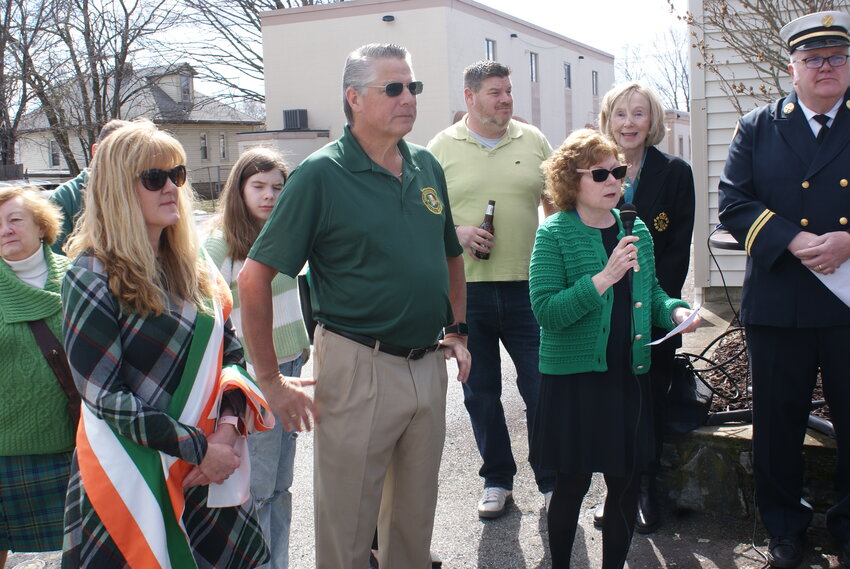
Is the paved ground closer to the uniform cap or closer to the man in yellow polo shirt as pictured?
the man in yellow polo shirt

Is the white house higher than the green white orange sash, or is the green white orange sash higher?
the white house

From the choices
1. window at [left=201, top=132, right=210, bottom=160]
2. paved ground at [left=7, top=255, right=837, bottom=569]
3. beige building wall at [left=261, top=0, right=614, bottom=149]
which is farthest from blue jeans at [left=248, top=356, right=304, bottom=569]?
window at [left=201, top=132, right=210, bottom=160]

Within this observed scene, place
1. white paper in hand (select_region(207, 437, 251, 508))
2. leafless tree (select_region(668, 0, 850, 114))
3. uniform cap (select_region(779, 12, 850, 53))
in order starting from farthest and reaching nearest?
leafless tree (select_region(668, 0, 850, 114)) < uniform cap (select_region(779, 12, 850, 53)) < white paper in hand (select_region(207, 437, 251, 508))

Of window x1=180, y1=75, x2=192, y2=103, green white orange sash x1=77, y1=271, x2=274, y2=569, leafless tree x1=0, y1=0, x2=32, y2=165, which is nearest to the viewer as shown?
green white orange sash x1=77, y1=271, x2=274, y2=569

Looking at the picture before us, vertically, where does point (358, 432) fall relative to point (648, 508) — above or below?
above

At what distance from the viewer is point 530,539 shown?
4.00 m

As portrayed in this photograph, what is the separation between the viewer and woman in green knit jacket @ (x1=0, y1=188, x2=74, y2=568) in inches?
130

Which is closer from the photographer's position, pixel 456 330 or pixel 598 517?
pixel 456 330

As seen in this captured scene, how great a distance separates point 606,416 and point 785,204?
126 cm

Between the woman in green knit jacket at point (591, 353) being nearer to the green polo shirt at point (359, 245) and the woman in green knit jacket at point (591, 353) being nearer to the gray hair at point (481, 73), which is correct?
the green polo shirt at point (359, 245)

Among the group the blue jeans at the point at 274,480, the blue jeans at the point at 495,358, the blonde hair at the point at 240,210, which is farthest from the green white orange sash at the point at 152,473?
the blue jeans at the point at 495,358

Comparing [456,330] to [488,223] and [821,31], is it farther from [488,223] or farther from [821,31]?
[821,31]

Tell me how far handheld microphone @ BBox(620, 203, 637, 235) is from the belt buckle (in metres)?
0.99

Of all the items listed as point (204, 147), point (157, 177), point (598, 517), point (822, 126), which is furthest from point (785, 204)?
point (204, 147)
